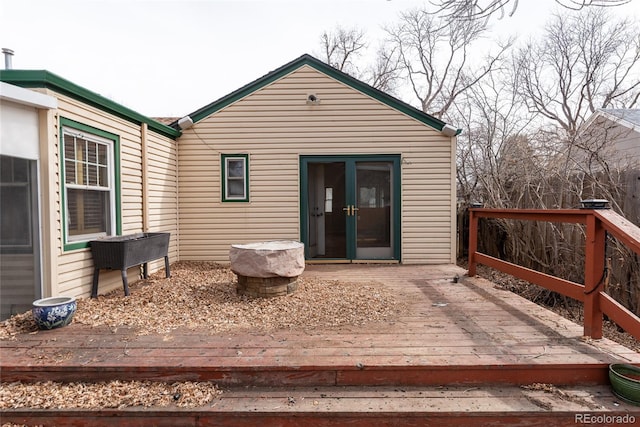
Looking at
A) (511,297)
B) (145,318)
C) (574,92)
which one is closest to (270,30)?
(145,318)

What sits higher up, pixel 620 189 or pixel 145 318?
pixel 620 189

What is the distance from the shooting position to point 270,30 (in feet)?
23.2

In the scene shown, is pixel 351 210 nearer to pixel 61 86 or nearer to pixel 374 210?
pixel 374 210

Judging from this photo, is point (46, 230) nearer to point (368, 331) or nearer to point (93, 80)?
point (368, 331)

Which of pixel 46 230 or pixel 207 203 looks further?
pixel 207 203

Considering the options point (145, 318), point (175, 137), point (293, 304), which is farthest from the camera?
point (175, 137)

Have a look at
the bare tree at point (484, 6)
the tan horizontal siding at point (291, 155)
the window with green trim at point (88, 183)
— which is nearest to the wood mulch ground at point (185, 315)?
the window with green trim at point (88, 183)

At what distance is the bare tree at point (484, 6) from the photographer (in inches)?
109

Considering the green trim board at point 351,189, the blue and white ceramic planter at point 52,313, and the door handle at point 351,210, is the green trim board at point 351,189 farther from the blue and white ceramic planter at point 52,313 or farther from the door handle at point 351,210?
the blue and white ceramic planter at point 52,313

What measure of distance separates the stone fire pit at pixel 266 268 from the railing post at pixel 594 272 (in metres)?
2.99

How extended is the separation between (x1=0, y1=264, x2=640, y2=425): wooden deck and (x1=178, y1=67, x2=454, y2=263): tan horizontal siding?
3.51 m

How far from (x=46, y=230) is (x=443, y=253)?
633 cm

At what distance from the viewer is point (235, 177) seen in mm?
6855

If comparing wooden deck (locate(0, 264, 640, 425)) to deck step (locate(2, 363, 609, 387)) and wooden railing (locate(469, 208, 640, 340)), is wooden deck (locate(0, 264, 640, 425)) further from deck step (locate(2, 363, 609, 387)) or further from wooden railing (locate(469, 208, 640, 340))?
wooden railing (locate(469, 208, 640, 340))
